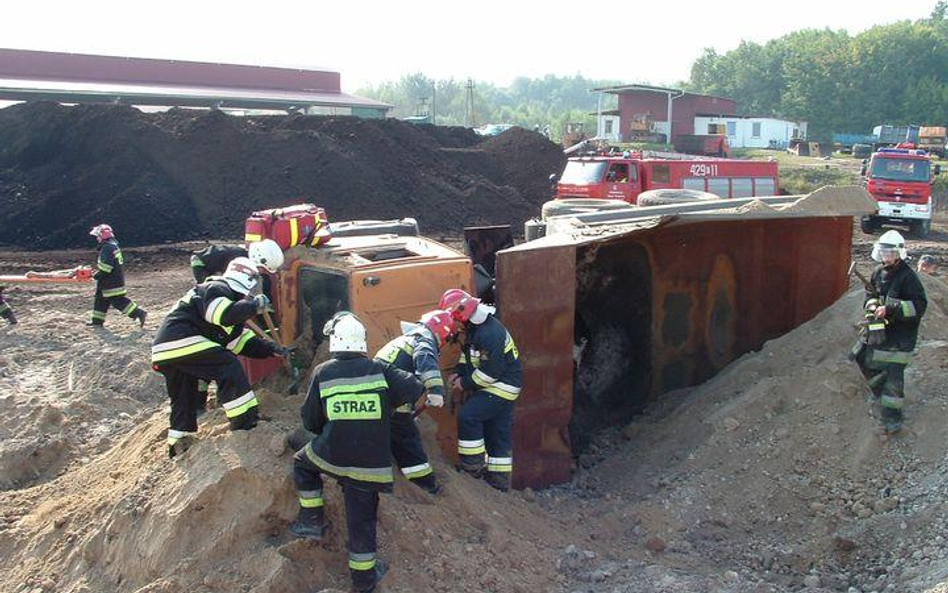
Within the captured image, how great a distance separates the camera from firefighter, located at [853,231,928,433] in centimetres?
618

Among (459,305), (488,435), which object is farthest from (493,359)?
(488,435)

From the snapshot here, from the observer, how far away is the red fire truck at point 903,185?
2103cm

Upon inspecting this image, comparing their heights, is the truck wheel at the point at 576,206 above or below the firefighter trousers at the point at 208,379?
above

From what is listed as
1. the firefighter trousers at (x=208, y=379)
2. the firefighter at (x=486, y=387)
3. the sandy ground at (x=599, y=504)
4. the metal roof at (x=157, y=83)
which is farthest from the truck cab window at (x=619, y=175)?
the metal roof at (x=157, y=83)

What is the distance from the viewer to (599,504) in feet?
20.6

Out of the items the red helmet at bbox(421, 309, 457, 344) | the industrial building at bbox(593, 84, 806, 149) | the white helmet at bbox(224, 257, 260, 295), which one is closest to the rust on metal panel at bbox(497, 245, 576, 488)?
the red helmet at bbox(421, 309, 457, 344)

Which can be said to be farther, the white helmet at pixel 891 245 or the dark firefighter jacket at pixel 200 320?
the white helmet at pixel 891 245

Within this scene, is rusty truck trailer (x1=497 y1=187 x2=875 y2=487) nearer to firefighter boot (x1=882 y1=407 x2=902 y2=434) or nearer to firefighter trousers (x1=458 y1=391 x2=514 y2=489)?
firefighter trousers (x1=458 y1=391 x2=514 y2=489)

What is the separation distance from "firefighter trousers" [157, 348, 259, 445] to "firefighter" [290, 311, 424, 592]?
91cm

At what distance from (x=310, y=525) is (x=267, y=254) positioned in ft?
7.01

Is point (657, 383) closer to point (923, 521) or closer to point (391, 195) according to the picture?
point (923, 521)

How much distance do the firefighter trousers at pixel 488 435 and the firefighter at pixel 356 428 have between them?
126 cm

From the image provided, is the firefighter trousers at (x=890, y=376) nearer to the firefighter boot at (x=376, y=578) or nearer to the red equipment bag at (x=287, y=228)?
the firefighter boot at (x=376, y=578)

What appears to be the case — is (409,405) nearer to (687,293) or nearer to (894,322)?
(894,322)
